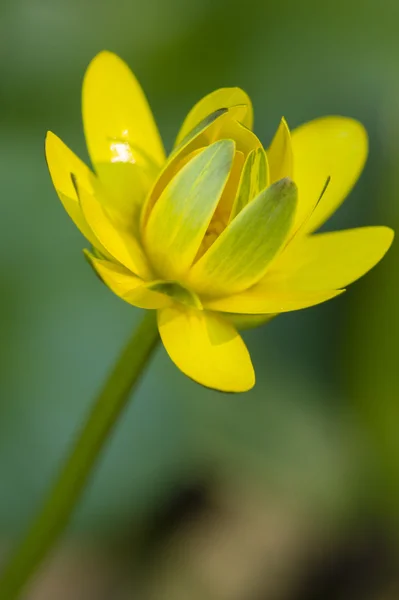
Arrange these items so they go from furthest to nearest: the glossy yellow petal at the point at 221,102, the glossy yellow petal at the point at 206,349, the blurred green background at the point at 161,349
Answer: the blurred green background at the point at 161,349, the glossy yellow petal at the point at 221,102, the glossy yellow petal at the point at 206,349

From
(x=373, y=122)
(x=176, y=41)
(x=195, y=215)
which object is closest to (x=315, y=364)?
(x=373, y=122)

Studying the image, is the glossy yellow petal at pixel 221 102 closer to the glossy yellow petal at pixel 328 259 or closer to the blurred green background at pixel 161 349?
the glossy yellow petal at pixel 328 259

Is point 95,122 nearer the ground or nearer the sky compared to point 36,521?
nearer the sky

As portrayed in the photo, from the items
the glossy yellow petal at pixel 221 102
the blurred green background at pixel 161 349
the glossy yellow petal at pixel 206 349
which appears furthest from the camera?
the blurred green background at pixel 161 349

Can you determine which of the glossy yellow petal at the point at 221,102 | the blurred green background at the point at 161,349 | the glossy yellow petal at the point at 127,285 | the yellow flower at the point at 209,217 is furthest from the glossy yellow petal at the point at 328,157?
the blurred green background at the point at 161,349

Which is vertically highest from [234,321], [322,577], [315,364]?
[234,321]

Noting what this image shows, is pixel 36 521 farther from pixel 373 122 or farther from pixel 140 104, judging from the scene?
pixel 373 122


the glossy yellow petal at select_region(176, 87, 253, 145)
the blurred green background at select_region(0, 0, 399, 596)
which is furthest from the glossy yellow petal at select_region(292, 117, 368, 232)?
the blurred green background at select_region(0, 0, 399, 596)

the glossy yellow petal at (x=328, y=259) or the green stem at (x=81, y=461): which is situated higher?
the glossy yellow petal at (x=328, y=259)
